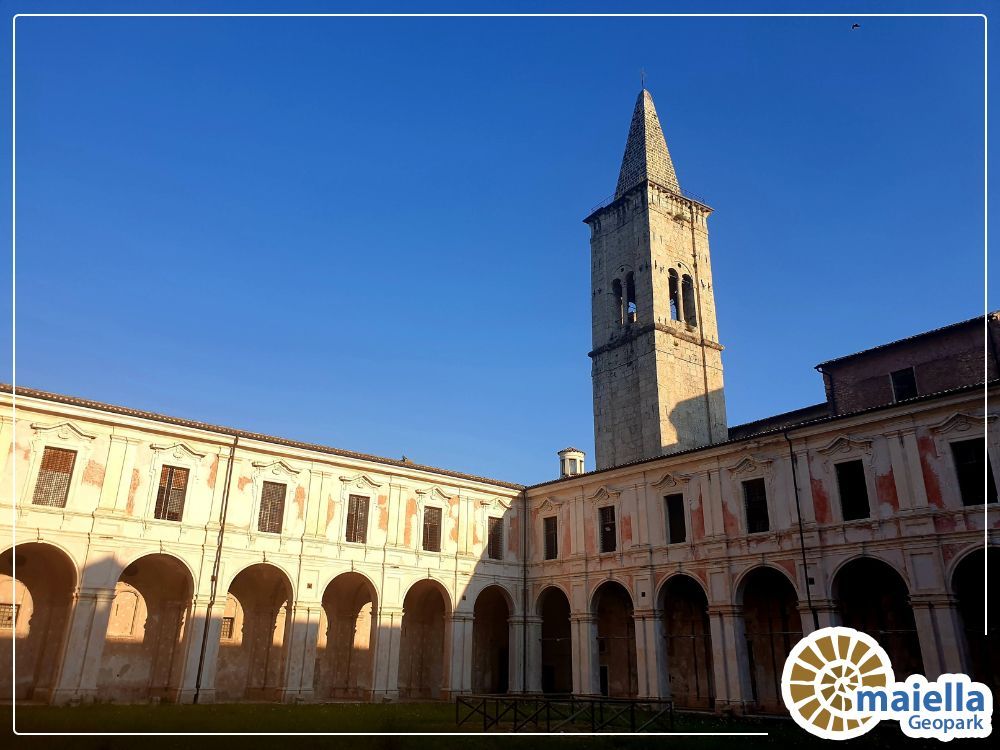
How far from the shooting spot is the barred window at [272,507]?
84.1ft

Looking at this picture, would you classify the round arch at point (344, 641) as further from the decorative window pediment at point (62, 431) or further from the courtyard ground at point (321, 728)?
the decorative window pediment at point (62, 431)

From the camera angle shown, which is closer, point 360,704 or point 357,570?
point 360,704

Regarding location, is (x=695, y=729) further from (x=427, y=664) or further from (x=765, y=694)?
(x=427, y=664)

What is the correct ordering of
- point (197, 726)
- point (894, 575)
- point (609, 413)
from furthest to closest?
point (609, 413), point (894, 575), point (197, 726)

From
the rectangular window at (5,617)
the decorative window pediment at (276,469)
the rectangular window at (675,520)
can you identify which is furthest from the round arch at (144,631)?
the rectangular window at (675,520)

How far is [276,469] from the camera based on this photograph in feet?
86.0

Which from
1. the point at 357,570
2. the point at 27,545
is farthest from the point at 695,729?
the point at 27,545

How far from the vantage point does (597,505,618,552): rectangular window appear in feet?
92.3

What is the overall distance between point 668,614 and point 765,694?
4.48 m

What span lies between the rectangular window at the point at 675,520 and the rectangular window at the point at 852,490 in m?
5.52

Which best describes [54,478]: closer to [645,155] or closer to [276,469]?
[276,469]

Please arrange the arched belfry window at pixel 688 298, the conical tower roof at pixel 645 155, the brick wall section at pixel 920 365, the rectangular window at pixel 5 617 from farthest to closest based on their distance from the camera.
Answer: the conical tower roof at pixel 645 155, the arched belfry window at pixel 688 298, the brick wall section at pixel 920 365, the rectangular window at pixel 5 617

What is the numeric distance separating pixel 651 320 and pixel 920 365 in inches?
544

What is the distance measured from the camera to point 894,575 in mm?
22766
